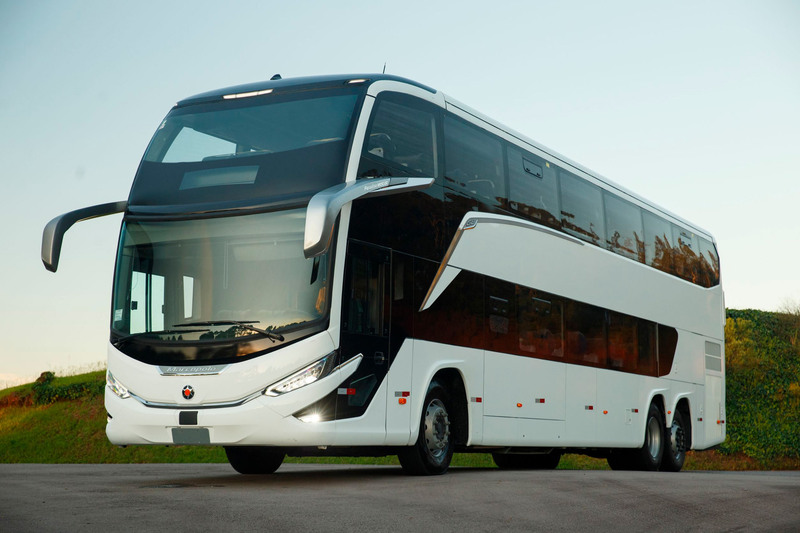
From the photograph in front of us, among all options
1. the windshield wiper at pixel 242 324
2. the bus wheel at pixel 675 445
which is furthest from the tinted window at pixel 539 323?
the bus wheel at pixel 675 445

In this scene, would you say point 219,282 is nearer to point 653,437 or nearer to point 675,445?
point 653,437

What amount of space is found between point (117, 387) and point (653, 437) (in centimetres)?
1105

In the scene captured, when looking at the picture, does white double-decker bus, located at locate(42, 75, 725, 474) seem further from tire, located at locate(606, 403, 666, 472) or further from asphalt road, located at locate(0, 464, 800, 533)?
tire, located at locate(606, 403, 666, 472)

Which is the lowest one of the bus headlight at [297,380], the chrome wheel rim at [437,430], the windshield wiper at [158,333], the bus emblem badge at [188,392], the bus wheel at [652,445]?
the bus wheel at [652,445]

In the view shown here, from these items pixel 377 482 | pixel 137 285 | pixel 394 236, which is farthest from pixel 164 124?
pixel 377 482

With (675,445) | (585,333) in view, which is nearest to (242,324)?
(585,333)

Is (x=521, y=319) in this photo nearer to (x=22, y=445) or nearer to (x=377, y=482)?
(x=377, y=482)

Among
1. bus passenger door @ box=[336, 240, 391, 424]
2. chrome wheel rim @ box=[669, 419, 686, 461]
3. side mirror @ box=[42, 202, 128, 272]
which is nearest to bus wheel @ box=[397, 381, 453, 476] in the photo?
bus passenger door @ box=[336, 240, 391, 424]

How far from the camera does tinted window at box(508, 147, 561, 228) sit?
13.9 metres

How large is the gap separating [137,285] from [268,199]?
173cm

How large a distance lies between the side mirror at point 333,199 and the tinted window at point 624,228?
681 centimetres

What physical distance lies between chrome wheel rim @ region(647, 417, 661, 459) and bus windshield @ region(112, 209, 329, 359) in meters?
10.0

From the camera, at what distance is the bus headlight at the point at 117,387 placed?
1039 centimetres

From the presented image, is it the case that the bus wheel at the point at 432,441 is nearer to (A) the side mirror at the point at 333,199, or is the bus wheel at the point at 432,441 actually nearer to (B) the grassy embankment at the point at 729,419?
(A) the side mirror at the point at 333,199
